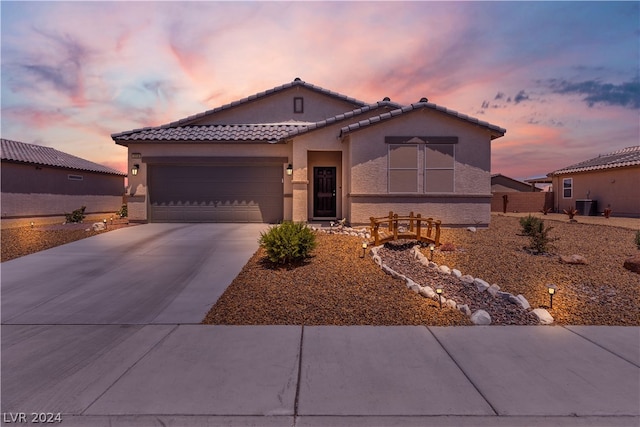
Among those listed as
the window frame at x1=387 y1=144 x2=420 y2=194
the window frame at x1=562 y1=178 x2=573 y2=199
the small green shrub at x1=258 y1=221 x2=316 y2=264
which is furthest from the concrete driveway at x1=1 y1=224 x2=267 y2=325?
the window frame at x1=562 y1=178 x2=573 y2=199

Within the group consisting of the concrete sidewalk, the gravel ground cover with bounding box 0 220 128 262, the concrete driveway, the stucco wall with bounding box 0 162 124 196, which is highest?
the stucco wall with bounding box 0 162 124 196

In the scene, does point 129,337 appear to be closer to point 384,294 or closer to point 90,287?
point 90,287

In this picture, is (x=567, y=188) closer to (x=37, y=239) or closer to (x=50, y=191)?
(x=37, y=239)

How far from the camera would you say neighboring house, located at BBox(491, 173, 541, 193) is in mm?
34781

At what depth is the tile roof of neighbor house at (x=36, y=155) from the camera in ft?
51.9

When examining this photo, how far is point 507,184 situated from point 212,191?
32.3 m

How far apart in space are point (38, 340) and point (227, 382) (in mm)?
2887

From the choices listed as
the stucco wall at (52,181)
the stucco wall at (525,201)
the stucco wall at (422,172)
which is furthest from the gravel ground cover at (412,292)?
the stucco wall at (525,201)

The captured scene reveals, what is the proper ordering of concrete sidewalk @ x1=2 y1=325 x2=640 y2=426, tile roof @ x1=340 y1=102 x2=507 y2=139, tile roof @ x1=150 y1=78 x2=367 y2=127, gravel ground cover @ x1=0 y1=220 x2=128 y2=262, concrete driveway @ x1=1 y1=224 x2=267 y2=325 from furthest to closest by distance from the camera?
1. tile roof @ x1=150 y1=78 x2=367 y2=127
2. tile roof @ x1=340 y1=102 x2=507 y2=139
3. gravel ground cover @ x1=0 y1=220 x2=128 y2=262
4. concrete driveway @ x1=1 y1=224 x2=267 y2=325
5. concrete sidewalk @ x1=2 y1=325 x2=640 y2=426

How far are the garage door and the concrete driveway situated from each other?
368cm

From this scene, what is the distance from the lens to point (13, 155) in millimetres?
15844

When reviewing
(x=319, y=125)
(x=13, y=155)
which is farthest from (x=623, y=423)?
(x=13, y=155)

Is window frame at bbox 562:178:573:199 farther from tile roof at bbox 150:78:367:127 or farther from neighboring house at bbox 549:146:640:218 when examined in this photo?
tile roof at bbox 150:78:367:127

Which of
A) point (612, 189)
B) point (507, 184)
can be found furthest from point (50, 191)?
point (507, 184)
